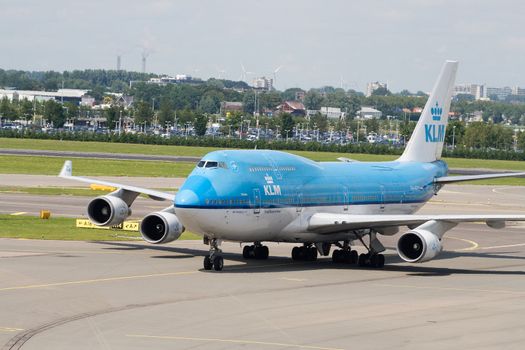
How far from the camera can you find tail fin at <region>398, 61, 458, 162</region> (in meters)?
60.6

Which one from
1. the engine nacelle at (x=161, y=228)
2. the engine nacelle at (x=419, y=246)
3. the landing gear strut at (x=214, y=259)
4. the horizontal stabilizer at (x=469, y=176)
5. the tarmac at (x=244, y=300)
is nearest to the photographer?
the tarmac at (x=244, y=300)

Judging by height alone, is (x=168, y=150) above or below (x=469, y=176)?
below

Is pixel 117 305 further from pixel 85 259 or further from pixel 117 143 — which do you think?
pixel 117 143

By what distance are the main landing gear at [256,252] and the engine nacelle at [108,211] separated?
671 centimetres

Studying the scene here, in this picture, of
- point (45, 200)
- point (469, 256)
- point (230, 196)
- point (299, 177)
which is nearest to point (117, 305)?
point (230, 196)

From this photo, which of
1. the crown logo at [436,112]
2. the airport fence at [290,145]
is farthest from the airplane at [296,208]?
the airport fence at [290,145]

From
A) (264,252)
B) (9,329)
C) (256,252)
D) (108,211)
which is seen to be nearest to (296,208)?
(264,252)

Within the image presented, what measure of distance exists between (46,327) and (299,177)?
63.8ft

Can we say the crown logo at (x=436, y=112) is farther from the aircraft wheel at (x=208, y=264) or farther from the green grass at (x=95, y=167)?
the green grass at (x=95, y=167)

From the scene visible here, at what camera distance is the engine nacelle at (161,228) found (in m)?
49.7

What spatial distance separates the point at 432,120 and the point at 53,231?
21.2 meters

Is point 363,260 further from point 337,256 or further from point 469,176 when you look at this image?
point 469,176

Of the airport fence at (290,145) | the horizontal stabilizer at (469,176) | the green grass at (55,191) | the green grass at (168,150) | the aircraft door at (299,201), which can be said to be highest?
the horizontal stabilizer at (469,176)

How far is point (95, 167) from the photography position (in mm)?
117312
